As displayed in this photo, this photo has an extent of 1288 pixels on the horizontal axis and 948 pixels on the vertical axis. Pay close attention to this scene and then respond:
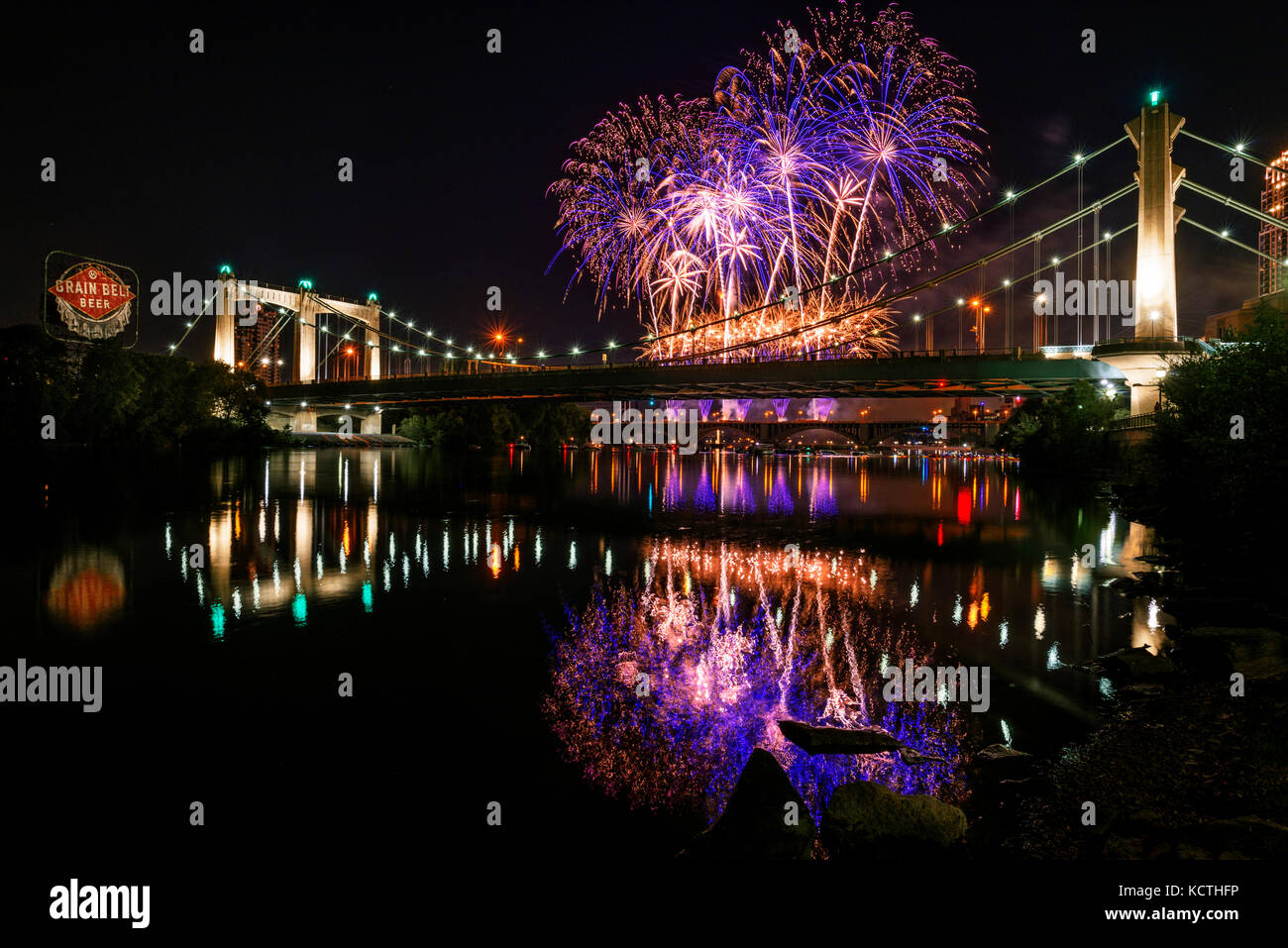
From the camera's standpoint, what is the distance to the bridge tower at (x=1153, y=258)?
126 ft

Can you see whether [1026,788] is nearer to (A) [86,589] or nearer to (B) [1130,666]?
(B) [1130,666]

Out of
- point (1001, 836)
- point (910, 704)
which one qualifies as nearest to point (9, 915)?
point (1001, 836)

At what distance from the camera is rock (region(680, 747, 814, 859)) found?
5383mm

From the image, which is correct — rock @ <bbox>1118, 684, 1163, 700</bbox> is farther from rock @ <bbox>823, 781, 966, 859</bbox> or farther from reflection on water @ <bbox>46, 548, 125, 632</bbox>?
reflection on water @ <bbox>46, 548, 125, 632</bbox>

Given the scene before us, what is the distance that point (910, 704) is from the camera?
8305 mm

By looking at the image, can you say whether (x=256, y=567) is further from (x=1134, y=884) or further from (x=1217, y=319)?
(x=1217, y=319)

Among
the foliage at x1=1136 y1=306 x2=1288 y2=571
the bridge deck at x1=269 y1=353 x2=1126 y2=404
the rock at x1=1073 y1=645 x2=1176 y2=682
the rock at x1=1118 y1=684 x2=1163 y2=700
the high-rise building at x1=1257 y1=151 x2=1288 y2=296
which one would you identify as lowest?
the rock at x1=1118 y1=684 x2=1163 y2=700

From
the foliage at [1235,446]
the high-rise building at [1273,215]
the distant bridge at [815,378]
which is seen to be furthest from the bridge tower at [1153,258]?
the high-rise building at [1273,215]

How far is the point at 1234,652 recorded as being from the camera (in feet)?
31.9

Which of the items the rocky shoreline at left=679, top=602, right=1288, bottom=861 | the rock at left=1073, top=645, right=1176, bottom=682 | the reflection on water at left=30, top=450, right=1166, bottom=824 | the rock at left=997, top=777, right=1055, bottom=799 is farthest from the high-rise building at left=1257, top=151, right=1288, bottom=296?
the rock at left=997, top=777, right=1055, bottom=799

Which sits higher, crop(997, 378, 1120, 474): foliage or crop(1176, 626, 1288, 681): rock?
crop(997, 378, 1120, 474): foliage

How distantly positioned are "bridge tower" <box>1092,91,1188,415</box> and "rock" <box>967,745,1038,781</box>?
3823cm

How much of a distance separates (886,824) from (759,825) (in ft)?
2.99

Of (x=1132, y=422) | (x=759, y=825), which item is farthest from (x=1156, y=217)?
(x=759, y=825)
